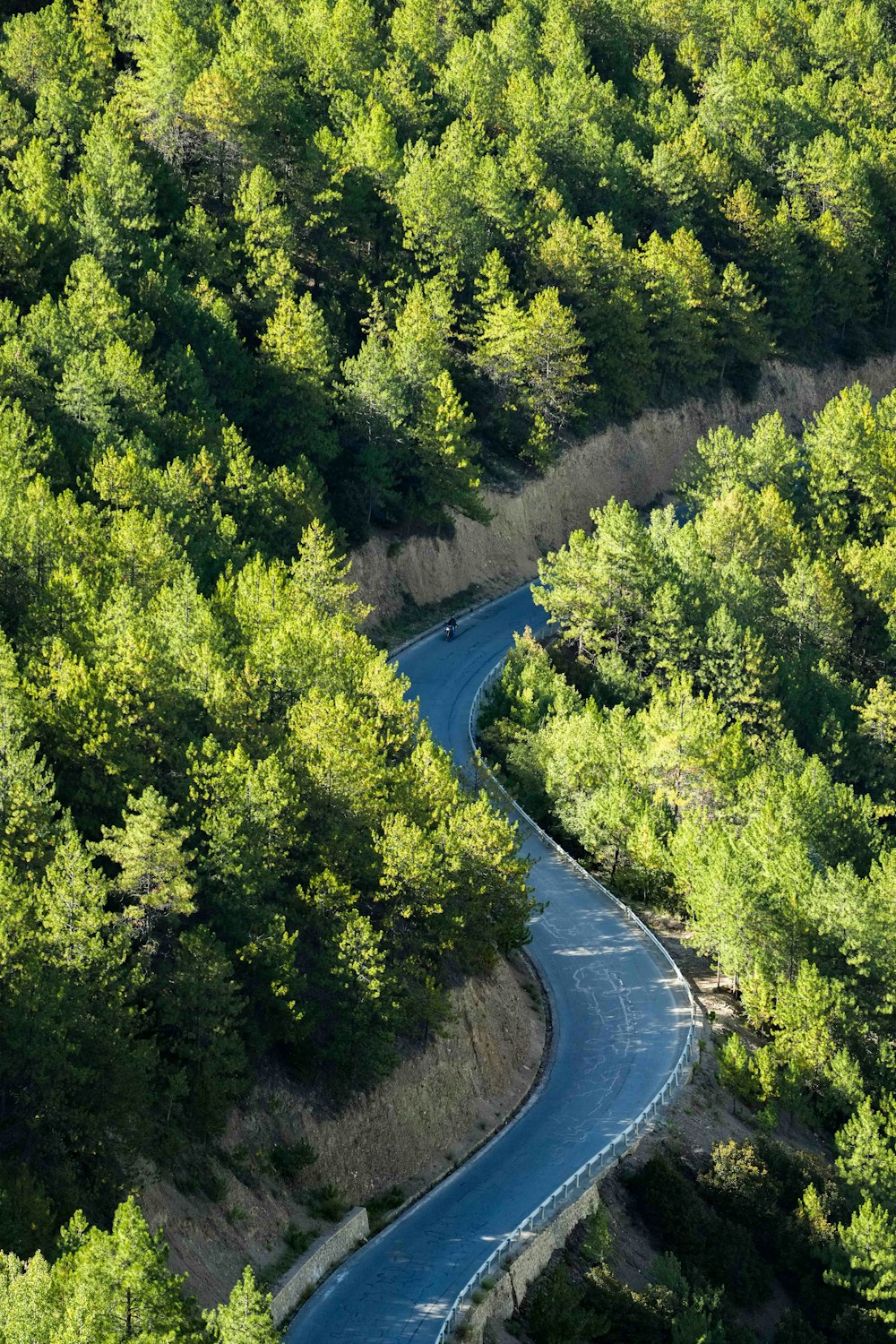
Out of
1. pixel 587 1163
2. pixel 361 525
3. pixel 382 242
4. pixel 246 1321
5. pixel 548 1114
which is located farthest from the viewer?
pixel 382 242

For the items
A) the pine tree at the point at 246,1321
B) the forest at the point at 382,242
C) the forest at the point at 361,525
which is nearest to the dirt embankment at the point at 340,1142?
the forest at the point at 361,525

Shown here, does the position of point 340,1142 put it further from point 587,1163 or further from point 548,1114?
point 548,1114

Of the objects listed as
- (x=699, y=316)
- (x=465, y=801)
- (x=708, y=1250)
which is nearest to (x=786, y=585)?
(x=699, y=316)

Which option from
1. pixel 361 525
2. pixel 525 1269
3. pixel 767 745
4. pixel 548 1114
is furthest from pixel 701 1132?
pixel 361 525

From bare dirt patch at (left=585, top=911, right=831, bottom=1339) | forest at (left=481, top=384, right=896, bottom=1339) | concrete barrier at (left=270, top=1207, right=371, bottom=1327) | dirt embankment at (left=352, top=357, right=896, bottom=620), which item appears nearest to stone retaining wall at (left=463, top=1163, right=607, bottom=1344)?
bare dirt patch at (left=585, top=911, right=831, bottom=1339)

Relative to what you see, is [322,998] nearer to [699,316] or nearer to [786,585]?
[786,585]

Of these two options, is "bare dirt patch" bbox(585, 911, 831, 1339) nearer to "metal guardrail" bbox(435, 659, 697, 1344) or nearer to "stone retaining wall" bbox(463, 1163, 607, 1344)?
"metal guardrail" bbox(435, 659, 697, 1344)
